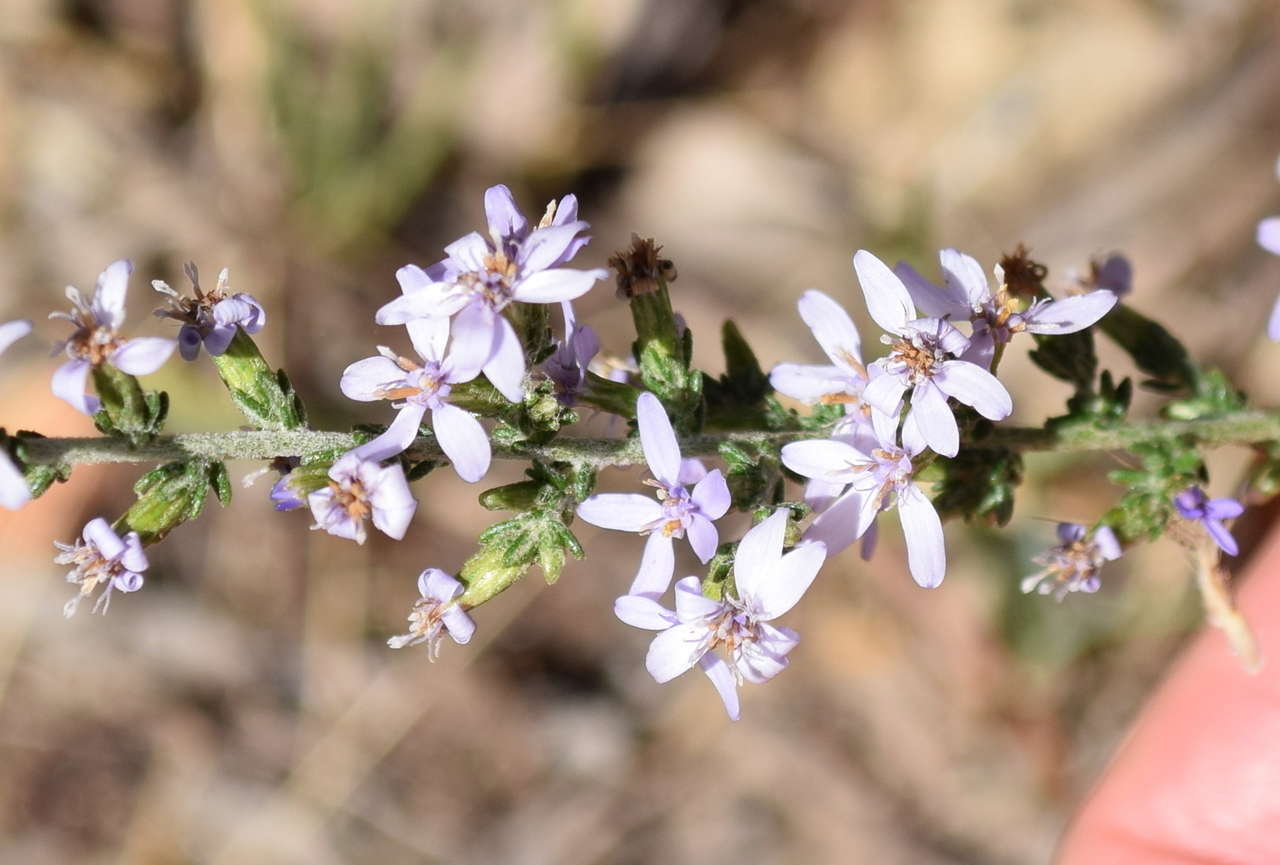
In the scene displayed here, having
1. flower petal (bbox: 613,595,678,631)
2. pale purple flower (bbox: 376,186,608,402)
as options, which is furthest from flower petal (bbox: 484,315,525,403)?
flower petal (bbox: 613,595,678,631)

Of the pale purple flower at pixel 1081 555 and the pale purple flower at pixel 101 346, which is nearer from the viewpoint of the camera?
the pale purple flower at pixel 101 346

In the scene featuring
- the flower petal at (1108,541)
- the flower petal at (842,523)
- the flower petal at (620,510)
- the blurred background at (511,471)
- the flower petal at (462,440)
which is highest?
the flower petal at (1108,541)

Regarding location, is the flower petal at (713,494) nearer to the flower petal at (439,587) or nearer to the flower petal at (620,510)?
the flower petal at (620,510)

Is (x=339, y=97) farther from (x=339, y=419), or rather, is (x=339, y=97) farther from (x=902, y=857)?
(x=902, y=857)

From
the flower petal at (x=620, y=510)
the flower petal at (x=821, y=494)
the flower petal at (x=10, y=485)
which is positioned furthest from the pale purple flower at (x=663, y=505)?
the flower petal at (x=10, y=485)

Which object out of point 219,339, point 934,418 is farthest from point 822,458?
point 219,339

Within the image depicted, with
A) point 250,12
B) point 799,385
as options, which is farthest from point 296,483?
point 250,12

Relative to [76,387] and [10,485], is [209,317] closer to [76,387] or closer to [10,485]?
[76,387]
